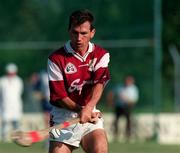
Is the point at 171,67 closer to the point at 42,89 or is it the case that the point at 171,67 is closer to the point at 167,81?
the point at 167,81

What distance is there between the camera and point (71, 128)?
9906mm

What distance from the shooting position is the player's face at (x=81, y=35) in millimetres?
9609

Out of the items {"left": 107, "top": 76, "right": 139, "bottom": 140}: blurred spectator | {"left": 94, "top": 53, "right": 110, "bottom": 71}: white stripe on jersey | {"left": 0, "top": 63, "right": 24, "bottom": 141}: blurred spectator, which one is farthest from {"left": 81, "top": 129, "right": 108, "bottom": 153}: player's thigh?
{"left": 107, "top": 76, "right": 139, "bottom": 140}: blurred spectator

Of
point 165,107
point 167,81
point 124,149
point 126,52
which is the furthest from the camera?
point 167,81

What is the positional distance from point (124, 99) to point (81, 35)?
17187 mm

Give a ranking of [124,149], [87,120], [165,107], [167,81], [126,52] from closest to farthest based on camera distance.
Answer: [87,120], [124,149], [126,52], [165,107], [167,81]

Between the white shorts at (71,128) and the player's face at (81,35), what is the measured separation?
0.72 m

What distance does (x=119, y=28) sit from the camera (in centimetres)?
2677

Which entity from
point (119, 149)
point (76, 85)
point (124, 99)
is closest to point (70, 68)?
point (76, 85)

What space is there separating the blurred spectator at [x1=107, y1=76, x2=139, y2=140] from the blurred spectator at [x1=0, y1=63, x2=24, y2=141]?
2739 millimetres

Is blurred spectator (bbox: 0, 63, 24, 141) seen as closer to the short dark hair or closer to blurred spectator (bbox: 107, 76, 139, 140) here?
blurred spectator (bbox: 107, 76, 139, 140)

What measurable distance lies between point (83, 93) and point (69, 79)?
0.74ft

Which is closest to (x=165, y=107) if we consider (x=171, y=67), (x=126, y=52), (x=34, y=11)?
(x=126, y=52)

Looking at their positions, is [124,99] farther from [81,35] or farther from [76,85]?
[81,35]
